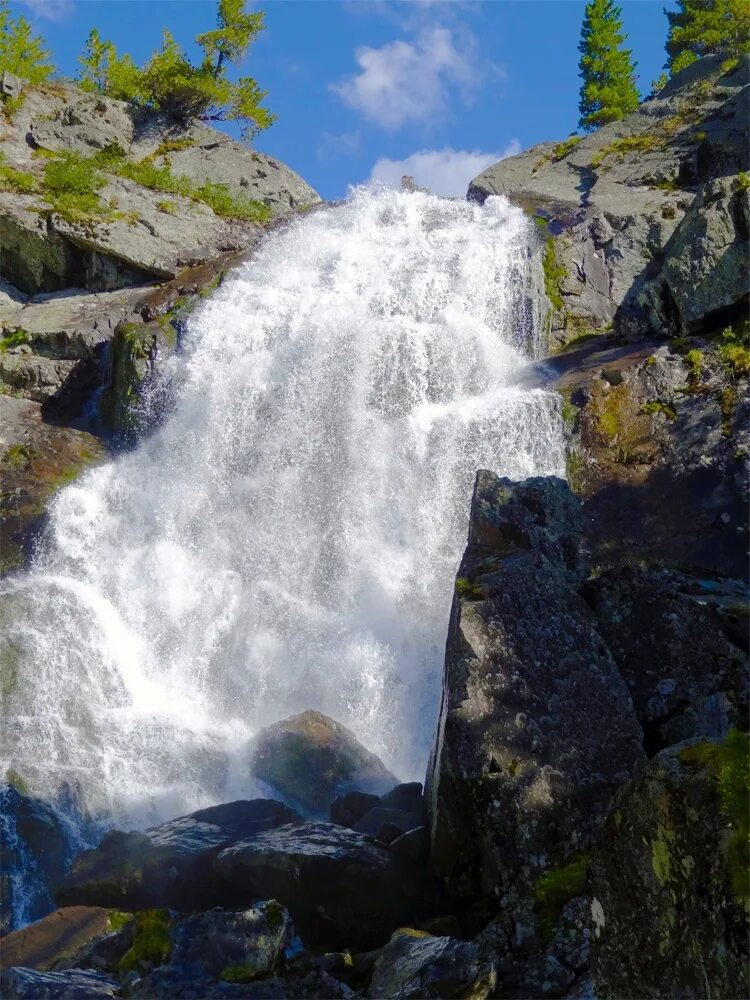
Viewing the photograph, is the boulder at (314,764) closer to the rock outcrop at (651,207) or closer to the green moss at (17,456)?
the green moss at (17,456)

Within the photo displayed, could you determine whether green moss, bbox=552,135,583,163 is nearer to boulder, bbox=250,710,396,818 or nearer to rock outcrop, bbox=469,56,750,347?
rock outcrop, bbox=469,56,750,347

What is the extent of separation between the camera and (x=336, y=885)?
7504 millimetres

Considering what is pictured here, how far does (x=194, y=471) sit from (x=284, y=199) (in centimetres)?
1649

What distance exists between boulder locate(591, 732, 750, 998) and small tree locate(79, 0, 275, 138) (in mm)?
35777

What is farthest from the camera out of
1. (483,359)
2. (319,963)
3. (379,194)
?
(379,194)

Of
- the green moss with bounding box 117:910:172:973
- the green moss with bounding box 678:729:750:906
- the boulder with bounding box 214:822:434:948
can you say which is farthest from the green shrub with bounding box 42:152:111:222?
the green moss with bounding box 678:729:750:906

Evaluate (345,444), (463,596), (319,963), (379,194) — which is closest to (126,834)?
(319,963)

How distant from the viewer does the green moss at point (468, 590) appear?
8445mm

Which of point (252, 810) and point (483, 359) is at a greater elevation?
point (483, 359)

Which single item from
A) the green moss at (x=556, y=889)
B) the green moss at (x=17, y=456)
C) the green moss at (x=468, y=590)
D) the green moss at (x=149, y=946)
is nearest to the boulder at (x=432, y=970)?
the green moss at (x=556, y=889)

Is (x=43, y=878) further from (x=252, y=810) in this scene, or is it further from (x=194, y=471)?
(x=194, y=471)

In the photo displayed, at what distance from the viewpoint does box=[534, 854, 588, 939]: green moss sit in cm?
620

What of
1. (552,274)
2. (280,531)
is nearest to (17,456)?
(280,531)

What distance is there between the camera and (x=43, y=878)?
10578 millimetres
